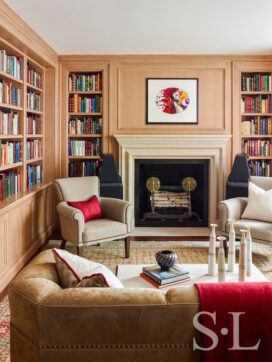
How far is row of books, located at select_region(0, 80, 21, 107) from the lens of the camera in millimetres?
3721

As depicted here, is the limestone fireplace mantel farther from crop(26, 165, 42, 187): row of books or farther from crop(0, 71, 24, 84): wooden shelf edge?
crop(0, 71, 24, 84): wooden shelf edge

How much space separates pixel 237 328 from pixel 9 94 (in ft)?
11.1

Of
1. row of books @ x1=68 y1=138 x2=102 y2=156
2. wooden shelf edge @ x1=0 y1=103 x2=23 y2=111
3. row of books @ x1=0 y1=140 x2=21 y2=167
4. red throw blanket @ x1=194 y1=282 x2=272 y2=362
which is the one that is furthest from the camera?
row of books @ x1=68 y1=138 x2=102 y2=156

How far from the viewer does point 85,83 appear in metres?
5.32

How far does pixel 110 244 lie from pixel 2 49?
263 cm

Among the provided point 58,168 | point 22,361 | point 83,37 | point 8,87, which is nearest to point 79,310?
point 22,361

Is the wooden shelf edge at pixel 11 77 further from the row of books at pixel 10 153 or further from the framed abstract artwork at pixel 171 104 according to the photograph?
the framed abstract artwork at pixel 171 104

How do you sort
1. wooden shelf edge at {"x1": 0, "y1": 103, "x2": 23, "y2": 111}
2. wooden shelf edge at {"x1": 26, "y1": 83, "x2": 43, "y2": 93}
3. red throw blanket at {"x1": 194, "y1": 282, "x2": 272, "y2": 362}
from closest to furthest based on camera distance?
red throw blanket at {"x1": 194, "y1": 282, "x2": 272, "y2": 362}, wooden shelf edge at {"x1": 0, "y1": 103, "x2": 23, "y2": 111}, wooden shelf edge at {"x1": 26, "y1": 83, "x2": 43, "y2": 93}

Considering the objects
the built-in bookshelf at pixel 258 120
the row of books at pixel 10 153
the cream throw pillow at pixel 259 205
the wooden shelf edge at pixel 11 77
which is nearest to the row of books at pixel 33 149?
the row of books at pixel 10 153

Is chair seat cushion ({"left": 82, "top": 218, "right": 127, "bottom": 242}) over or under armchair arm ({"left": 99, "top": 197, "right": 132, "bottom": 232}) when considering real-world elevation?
under

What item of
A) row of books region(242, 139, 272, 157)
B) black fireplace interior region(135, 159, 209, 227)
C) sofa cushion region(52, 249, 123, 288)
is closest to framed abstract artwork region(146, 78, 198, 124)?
black fireplace interior region(135, 159, 209, 227)

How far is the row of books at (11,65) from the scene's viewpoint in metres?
3.62

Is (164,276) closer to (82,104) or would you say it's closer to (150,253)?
(150,253)

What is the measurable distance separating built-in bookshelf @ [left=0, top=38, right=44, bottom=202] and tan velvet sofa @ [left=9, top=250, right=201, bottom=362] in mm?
2500
